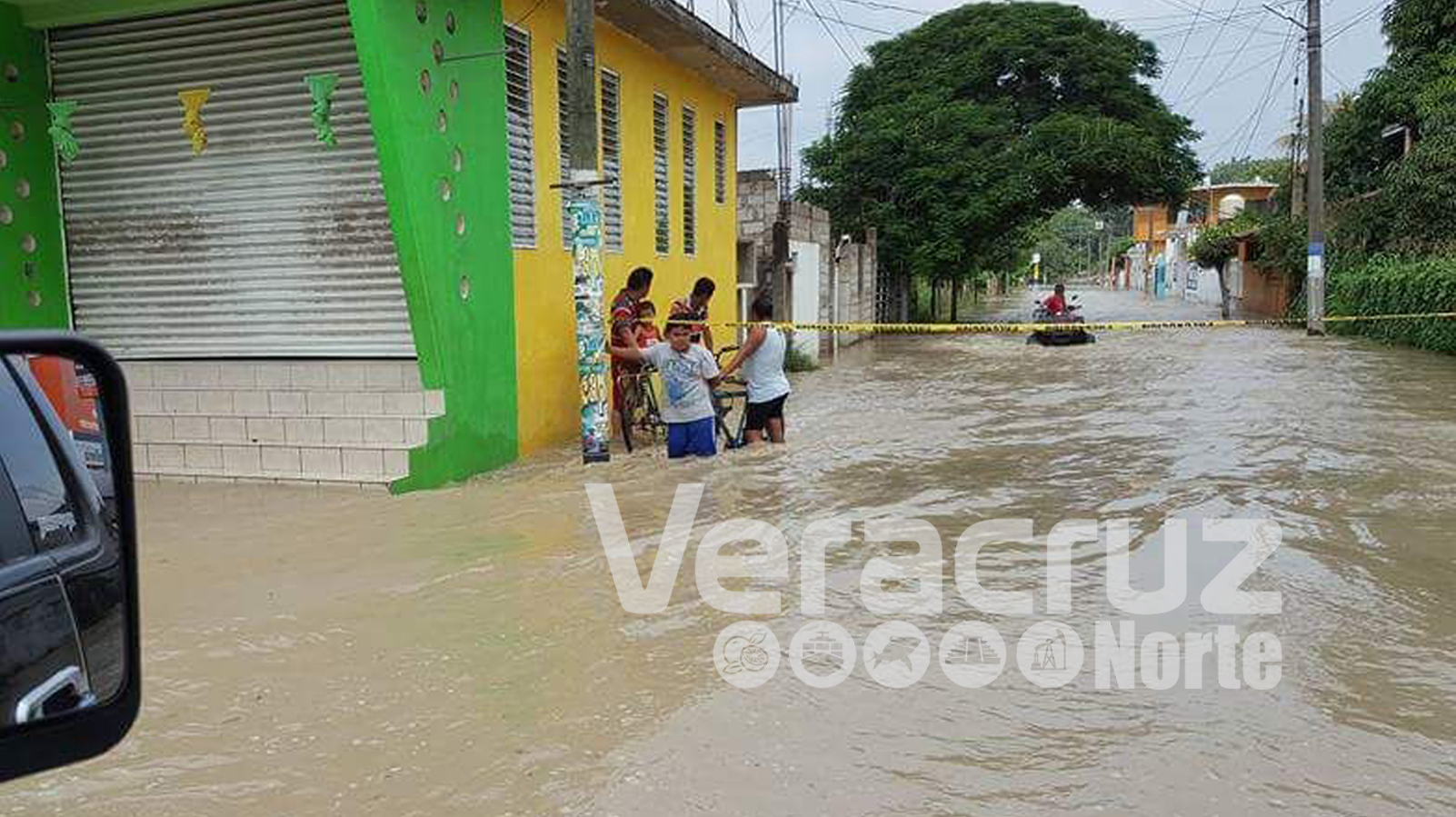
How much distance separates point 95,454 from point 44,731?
1.26 feet

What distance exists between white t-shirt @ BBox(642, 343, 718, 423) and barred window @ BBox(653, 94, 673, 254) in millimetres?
4594

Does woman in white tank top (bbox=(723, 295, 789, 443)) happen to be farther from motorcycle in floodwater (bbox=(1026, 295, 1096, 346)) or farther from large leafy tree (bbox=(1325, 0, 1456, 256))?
large leafy tree (bbox=(1325, 0, 1456, 256))

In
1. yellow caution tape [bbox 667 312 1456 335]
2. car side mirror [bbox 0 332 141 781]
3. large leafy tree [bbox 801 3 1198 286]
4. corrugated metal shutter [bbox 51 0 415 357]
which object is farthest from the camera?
large leafy tree [bbox 801 3 1198 286]

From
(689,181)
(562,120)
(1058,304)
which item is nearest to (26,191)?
(562,120)

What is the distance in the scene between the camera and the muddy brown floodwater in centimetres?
344

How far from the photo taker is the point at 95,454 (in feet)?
5.24

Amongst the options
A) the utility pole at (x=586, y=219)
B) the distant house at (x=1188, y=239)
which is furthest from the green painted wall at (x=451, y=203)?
the distant house at (x=1188, y=239)

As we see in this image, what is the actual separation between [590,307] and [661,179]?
16.3 ft

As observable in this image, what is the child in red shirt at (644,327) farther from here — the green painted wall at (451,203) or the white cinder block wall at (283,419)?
the white cinder block wall at (283,419)

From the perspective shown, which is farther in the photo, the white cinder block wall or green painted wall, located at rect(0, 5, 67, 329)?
green painted wall, located at rect(0, 5, 67, 329)

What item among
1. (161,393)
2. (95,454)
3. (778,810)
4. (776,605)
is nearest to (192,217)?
(161,393)

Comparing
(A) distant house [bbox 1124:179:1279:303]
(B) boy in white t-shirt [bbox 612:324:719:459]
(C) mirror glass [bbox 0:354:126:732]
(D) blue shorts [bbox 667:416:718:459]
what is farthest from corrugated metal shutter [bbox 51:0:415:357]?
(A) distant house [bbox 1124:179:1279:303]

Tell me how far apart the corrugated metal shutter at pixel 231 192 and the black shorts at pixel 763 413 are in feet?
9.23

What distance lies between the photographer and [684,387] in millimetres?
8695
